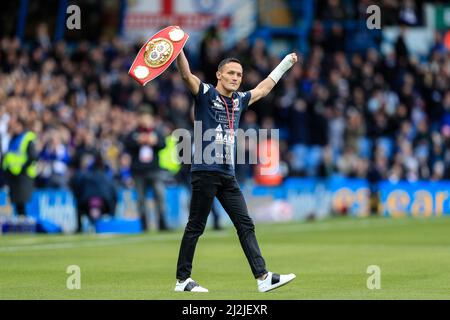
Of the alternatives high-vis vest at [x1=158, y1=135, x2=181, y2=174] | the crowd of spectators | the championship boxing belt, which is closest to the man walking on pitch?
the championship boxing belt

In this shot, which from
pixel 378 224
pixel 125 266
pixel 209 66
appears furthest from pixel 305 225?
pixel 125 266

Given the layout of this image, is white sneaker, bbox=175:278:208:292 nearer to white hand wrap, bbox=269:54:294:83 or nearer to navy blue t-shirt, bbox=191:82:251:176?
navy blue t-shirt, bbox=191:82:251:176

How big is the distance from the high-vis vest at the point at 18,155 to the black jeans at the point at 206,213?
39.5 ft

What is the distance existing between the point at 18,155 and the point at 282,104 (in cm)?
1264

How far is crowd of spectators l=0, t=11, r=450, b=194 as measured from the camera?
27.9m

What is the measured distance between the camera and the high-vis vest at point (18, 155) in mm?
24469

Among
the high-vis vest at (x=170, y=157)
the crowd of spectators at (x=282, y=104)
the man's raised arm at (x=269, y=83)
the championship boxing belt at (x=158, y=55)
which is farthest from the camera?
the crowd of spectators at (x=282, y=104)

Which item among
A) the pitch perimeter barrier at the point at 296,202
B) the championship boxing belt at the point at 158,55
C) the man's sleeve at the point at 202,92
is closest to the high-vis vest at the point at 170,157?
the pitch perimeter barrier at the point at 296,202

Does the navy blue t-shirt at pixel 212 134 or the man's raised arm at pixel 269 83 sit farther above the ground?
the man's raised arm at pixel 269 83

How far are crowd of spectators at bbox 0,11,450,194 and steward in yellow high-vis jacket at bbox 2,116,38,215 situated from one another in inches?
26.5

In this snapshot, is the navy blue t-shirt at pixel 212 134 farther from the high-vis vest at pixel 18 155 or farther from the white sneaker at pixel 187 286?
the high-vis vest at pixel 18 155

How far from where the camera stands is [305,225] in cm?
2789

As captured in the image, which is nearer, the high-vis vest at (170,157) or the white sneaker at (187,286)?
the white sneaker at (187,286)

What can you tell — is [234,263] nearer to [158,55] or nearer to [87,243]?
[87,243]
